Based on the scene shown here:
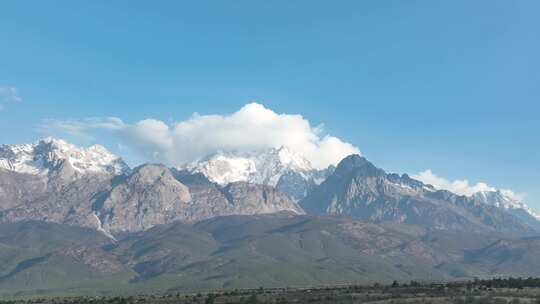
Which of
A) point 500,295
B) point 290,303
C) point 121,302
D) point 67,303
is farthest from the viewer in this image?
point 67,303

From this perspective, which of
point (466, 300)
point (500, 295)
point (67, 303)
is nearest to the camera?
point (466, 300)

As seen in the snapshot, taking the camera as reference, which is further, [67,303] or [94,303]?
[67,303]

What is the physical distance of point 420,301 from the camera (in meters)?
120

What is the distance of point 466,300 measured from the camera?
388ft

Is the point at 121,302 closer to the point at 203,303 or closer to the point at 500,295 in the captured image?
the point at 203,303

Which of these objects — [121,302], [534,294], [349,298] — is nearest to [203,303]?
[121,302]

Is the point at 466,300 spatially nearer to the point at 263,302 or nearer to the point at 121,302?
the point at 263,302

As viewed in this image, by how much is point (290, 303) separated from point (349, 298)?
15173 mm

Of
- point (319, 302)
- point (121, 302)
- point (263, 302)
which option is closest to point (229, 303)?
point (263, 302)

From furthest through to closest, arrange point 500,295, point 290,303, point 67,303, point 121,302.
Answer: point 67,303
point 121,302
point 290,303
point 500,295

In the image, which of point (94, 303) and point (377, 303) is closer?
point (377, 303)

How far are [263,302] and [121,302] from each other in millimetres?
41868

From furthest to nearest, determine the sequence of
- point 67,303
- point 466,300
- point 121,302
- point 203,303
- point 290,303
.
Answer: point 67,303, point 121,302, point 203,303, point 290,303, point 466,300

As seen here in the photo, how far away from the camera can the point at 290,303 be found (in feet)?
461
